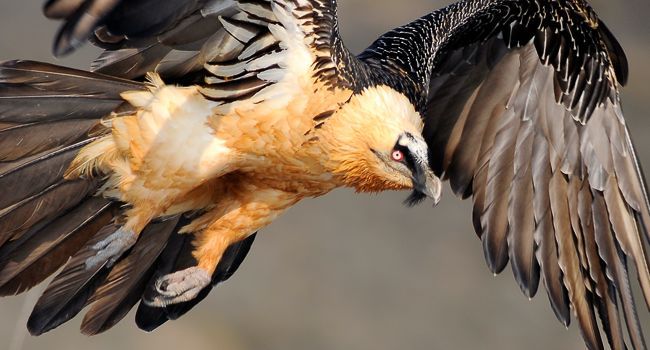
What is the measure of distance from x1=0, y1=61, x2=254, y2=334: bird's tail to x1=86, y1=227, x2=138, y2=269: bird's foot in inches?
1.2

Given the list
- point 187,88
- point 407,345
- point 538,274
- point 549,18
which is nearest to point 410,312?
point 407,345

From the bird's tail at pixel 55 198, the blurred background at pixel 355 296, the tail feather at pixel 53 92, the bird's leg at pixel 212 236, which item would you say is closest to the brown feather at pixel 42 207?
the bird's tail at pixel 55 198

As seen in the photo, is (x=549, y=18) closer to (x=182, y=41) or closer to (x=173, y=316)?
(x=182, y=41)

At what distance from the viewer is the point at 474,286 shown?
27.6 ft

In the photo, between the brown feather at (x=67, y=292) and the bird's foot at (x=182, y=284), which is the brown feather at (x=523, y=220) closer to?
the bird's foot at (x=182, y=284)

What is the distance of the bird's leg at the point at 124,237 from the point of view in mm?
5016

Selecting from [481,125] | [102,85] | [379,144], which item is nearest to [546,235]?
[481,125]

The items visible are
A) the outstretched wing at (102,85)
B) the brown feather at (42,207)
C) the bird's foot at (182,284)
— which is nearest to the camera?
the outstretched wing at (102,85)

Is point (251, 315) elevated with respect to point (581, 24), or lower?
lower

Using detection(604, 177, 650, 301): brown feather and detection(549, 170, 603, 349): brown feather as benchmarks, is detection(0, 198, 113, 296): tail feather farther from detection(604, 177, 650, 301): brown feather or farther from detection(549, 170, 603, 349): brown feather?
detection(604, 177, 650, 301): brown feather

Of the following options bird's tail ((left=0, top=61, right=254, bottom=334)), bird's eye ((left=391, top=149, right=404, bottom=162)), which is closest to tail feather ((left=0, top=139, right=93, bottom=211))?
bird's tail ((left=0, top=61, right=254, bottom=334))

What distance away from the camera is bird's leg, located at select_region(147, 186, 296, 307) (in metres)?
5.25

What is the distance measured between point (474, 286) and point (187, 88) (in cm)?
411

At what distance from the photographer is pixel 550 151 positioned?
230 inches
